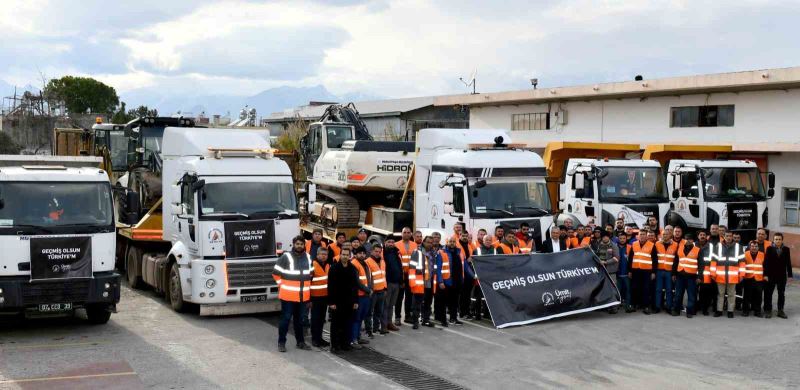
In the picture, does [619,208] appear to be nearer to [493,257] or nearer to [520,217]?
[520,217]

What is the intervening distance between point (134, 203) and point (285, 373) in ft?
18.4

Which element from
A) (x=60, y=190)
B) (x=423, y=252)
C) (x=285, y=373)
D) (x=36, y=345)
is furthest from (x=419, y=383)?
(x=60, y=190)

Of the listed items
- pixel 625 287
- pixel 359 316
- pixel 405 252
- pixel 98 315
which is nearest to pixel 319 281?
pixel 359 316

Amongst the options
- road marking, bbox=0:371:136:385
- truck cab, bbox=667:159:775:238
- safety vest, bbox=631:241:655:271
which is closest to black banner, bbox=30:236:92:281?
road marking, bbox=0:371:136:385

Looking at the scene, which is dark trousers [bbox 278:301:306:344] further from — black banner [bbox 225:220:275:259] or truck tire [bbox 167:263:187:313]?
truck tire [bbox 167:263:187:313]

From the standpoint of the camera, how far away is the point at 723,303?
16.0 m

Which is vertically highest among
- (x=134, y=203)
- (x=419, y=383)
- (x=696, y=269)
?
(x=134, y=203)

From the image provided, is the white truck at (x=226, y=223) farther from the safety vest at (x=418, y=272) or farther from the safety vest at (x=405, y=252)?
the safety vest at (x=418, y=272)

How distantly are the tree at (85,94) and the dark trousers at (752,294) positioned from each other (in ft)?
216

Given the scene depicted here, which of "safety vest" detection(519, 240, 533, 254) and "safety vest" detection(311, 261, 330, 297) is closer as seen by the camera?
"safety vest" detection(311, 261, 330, 297)

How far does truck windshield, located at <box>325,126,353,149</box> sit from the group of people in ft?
25.2

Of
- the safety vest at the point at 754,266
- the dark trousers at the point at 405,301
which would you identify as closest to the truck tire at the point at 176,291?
the dark trousers at the point at 405,301

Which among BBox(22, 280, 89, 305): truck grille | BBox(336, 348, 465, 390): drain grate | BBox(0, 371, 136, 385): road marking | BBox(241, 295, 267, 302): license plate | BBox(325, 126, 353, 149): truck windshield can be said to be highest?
BBox(325, 126, 353, 149): truck windshield

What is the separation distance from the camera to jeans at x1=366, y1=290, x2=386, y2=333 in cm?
1409
